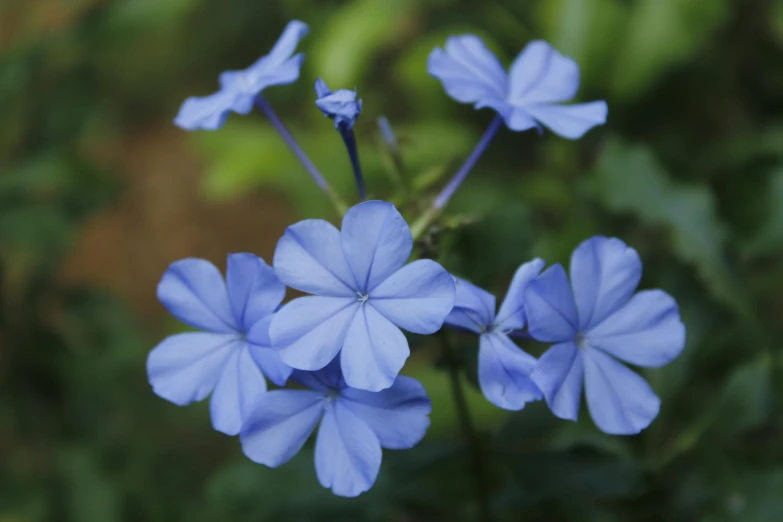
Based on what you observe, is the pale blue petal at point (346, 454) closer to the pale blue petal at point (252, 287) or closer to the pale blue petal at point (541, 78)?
the pale blue petal at point (252, 287)

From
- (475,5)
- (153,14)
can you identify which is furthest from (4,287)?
(475,5)

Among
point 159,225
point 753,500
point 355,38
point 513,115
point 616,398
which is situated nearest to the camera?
point 616,398

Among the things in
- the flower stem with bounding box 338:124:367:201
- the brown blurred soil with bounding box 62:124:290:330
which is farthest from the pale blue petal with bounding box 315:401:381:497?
the brown blurred soil with bounding box 62:124:290:330

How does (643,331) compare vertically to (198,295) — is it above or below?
below

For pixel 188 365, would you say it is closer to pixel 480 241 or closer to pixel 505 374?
A: pixel 505 374

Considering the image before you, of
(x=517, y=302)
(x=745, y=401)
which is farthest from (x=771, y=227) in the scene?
(x=517, y=302)

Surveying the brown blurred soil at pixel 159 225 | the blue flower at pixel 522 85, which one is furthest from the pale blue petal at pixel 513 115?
the brown blurred soil at pixel 159 225
